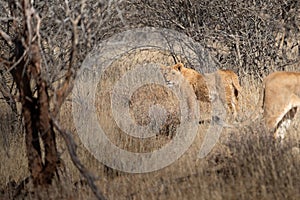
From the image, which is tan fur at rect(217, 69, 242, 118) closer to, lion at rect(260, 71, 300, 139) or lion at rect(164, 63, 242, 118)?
lion at rect(164, 63, 242, 118)

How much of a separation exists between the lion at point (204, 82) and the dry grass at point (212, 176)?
6.52 ft

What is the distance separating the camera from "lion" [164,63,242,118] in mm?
9055

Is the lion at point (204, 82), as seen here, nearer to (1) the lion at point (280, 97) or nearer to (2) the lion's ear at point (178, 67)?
(2) the lion's ear at point (178, 67)

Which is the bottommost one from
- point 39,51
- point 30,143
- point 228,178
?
point 228,178

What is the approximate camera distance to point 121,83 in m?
10.8

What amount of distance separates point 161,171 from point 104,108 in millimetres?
3467

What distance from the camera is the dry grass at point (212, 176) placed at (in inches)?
202

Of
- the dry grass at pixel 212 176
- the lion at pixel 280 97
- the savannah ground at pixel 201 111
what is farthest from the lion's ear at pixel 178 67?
the dry grass at pixel 212 176

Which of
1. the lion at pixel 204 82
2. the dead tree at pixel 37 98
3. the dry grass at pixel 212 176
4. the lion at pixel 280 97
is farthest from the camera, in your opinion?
the lion at pixel 204 82

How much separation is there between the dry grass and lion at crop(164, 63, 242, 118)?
78.3 inches

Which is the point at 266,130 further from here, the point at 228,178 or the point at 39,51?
the point at 39,51

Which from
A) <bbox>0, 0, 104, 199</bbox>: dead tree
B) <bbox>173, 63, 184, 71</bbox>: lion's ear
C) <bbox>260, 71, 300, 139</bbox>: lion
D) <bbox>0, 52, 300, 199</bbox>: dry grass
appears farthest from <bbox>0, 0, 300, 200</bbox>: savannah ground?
<bbox>173, 63, 184, 71</bbox>: lion's ear

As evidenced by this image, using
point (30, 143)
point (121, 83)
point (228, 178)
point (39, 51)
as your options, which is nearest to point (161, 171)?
point (228, 178)

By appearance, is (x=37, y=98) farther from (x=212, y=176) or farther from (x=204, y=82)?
(x=204, y=82)
